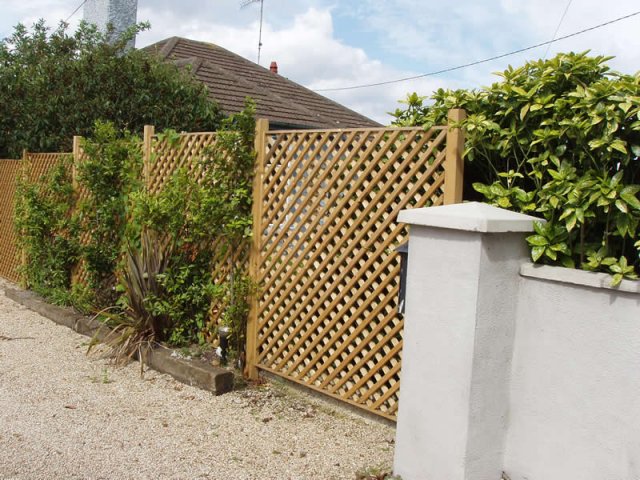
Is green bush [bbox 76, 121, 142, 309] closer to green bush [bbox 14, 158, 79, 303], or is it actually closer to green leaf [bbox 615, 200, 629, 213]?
green bush [bbox 14, 158, 79, 303]

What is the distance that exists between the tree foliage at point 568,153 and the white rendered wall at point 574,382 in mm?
156

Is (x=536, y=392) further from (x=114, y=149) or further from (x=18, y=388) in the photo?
(x=114, y=149)

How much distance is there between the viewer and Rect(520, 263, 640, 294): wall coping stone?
2.56 m

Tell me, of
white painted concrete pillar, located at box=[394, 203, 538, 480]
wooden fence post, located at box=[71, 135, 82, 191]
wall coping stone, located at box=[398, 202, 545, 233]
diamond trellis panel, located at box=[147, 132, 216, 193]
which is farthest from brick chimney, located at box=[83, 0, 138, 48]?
white painted concrete pillar, located at box=[394, 203, 538, 480]

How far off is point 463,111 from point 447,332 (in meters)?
1.27

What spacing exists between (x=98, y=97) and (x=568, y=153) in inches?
275

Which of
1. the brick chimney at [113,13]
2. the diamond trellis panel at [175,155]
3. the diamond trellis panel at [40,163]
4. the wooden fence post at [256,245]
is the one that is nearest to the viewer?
the wooden fence post at [256,245]

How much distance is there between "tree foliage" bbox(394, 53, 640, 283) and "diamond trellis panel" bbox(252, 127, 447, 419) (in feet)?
1.26

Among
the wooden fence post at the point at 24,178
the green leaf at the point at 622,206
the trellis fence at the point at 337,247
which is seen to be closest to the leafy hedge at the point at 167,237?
the trellis fence at the point at 337,247

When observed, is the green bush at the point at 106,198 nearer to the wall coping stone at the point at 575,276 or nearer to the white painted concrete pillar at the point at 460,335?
the white painted concrete pillar at the point at 460,335

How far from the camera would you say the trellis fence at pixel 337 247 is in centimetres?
382

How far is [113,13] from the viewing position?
11656mm

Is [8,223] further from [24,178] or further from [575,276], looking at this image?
[575,276]

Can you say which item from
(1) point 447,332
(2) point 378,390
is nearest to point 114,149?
(2) point 378,390
